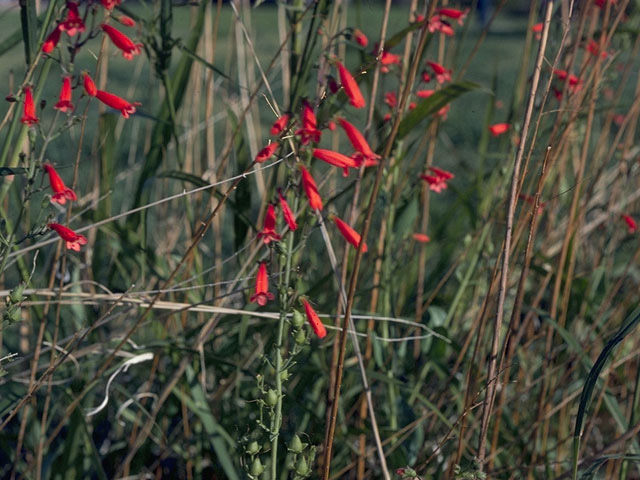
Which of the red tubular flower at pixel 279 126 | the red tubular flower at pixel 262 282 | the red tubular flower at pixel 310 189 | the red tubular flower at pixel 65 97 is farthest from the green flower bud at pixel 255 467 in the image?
the red tubular flower at pixel 65 97

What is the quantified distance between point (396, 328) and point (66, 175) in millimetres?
1994

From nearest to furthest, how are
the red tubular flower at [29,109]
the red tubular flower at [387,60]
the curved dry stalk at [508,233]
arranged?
1. the curved dry stalk at [508,233]
2. the red tubular flower at [29,109]
3. the red tubular flower at [387,60]

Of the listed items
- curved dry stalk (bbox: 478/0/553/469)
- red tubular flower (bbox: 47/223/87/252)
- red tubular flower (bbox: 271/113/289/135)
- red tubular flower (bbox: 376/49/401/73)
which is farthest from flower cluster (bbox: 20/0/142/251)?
curved dry stalk (bbox: 478/0/553/469)

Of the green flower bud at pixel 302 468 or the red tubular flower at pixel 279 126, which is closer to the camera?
the green flower bud at pixel 302 468

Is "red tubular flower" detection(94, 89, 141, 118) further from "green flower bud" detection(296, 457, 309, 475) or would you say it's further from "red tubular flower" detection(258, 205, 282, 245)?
"green flower bud" detection(296, 457, 309, 475)

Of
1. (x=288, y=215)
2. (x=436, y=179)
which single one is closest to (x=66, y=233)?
(x=288, y=215)

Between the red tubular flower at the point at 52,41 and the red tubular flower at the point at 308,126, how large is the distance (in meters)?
0.38

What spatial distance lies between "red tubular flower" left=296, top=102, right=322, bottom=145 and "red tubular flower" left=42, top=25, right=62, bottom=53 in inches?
14.9

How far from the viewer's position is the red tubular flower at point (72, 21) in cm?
113

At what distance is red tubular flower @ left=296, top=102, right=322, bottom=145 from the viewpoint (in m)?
1.02

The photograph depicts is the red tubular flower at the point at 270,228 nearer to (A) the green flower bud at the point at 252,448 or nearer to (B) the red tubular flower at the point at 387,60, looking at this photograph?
(A) the green flower bud at the point at 252,448

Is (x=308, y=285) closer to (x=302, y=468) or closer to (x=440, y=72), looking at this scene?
(x=440, y=72)

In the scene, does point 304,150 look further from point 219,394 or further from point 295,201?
point 219,394

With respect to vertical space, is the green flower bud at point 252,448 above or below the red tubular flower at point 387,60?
below
